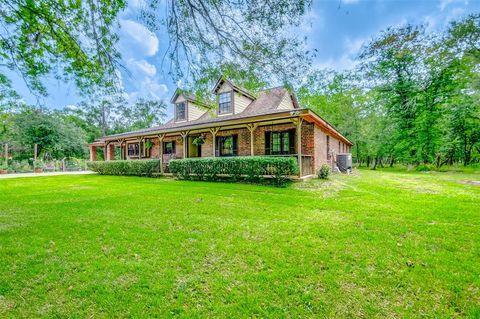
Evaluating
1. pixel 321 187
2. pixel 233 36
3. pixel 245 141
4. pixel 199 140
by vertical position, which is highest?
pixel 233 36

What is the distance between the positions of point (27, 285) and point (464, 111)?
27002mm

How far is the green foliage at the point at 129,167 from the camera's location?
14.8 metres

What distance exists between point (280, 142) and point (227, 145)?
350 cm

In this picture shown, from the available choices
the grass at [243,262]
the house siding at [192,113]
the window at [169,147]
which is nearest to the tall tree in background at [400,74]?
the house siding at [192,113]

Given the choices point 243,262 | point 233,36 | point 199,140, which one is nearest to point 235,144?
point 199,140

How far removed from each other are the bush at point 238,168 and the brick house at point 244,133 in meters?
1.10

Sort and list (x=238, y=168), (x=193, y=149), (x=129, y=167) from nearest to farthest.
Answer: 1. (x=238, y=168)
2. (x=129, y=167)
3. (x=193, y=149)

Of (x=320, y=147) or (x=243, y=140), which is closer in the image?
(x=320, y=147)

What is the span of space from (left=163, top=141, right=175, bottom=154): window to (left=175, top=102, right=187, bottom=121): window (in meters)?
2.16

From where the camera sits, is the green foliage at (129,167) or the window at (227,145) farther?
the green foliage at (129,167)

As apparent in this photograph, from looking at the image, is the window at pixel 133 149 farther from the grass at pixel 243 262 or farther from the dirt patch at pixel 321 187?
the dirt patch at pixel 321 187

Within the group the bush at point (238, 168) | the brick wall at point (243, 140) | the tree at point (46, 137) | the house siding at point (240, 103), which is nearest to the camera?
the bush at point (238, 168)

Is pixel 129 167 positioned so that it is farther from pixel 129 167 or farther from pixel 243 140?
pixel 243 140

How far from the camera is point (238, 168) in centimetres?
1069
